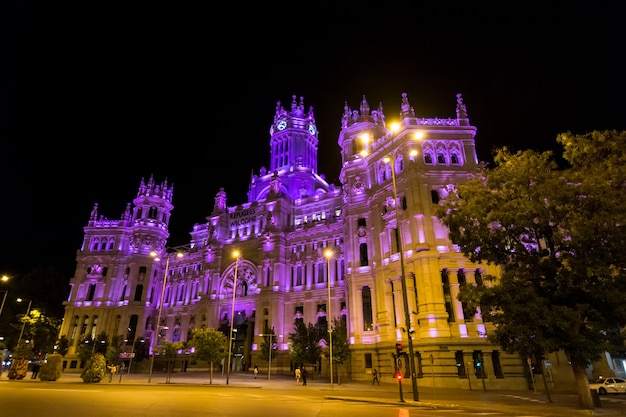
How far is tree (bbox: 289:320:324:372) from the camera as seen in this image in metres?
44.7

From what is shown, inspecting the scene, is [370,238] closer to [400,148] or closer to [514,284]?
[400,148]

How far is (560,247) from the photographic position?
2005 cm

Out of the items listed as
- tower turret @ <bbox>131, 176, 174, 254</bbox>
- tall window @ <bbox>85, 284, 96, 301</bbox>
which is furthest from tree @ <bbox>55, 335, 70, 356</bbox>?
tower turret @ <bbox>131, 176, 174, 254</bbox>

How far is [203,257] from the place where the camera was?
245 feet

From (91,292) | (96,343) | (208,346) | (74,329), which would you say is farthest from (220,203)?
(208,346)

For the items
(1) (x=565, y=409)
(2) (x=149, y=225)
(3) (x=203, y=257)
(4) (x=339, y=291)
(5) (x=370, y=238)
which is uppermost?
(2) (x=149, y=225)

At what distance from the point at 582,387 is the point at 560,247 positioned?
7010 millimetres

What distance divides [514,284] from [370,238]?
85.1ft

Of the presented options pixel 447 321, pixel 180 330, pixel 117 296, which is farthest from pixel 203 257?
pixel 447 321

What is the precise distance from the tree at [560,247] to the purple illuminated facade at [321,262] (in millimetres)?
6095

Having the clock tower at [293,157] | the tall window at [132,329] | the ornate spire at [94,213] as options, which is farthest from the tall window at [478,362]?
the ornate spire at [94,213]

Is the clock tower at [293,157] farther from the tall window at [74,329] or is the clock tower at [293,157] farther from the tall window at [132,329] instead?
the tall window at [74,329]

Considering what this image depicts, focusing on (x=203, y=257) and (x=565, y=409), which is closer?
(x=565, y=409)

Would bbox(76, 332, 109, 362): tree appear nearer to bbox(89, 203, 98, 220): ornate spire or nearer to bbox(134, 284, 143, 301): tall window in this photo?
bbox(134, 284, 143, 301): tall window
